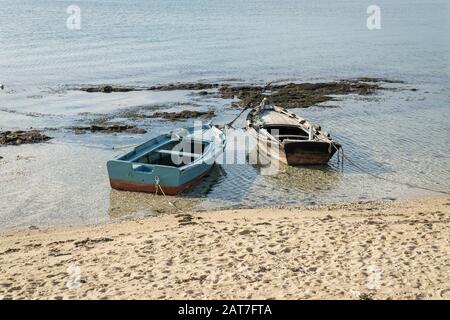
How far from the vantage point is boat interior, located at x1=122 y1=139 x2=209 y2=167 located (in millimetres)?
17669

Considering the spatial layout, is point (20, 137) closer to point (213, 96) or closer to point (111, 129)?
point (111, 129)

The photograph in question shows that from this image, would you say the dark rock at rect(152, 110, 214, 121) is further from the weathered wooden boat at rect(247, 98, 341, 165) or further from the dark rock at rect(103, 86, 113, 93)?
the dark rock at rect(103, 86, 113, 93)

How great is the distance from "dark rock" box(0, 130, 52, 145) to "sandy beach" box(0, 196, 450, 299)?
855 centimetres

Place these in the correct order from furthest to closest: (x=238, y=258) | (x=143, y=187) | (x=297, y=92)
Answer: (x=297, y=92) → (x=143, y=187) → (x=238, y=258)

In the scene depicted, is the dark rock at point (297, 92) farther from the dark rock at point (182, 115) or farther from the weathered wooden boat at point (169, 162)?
the weathered wooden boat at point (169, 162)

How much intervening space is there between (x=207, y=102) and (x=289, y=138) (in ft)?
33.9

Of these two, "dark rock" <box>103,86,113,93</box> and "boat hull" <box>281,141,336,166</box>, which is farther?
"dark rock" <box>103,86,113,93</box>

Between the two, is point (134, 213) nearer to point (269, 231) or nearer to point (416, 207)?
point (269, 231)

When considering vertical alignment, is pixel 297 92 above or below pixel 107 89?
below

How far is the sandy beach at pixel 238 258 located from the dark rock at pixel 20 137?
855cm

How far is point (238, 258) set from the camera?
35.9 ft

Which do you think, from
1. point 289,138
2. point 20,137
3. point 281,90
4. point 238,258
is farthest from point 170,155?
point 281,90

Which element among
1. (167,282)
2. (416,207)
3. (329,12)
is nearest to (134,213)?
(167,282)

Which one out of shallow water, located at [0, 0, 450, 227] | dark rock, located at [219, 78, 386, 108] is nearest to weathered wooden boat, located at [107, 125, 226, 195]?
shallow water, located at [0, 0, 450, 227]
